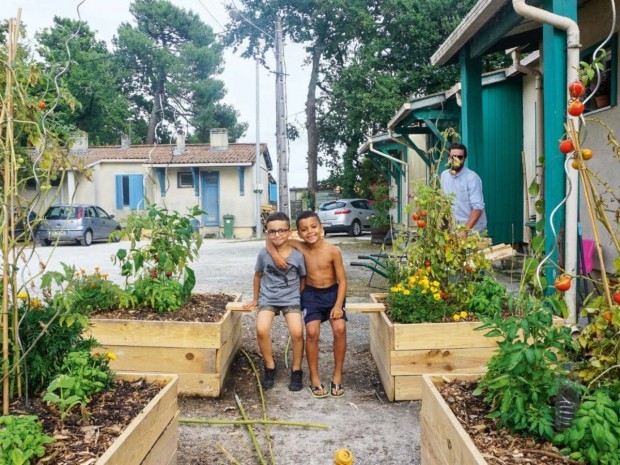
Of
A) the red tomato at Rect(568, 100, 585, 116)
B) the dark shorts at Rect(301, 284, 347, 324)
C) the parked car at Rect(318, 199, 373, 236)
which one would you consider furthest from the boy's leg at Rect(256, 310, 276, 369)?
the parked car at Rect(318, 199, 373, 236)

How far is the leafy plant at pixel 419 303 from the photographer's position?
359cm

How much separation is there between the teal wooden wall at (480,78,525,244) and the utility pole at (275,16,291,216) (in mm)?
8407

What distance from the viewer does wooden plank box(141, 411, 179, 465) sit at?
7.02 feet

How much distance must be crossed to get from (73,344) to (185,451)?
84 cm

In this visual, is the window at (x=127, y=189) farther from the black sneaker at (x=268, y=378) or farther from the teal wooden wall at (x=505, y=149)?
the black sneaker at (x=268, y=378)

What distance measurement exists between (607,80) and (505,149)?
3381mm

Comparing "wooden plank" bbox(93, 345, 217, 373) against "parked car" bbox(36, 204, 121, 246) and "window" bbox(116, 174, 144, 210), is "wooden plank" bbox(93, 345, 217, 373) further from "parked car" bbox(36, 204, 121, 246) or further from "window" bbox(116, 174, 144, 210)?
"window" bbox(116, 174, 144, 210)

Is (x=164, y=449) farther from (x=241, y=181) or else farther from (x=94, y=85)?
(x=94, y=85)

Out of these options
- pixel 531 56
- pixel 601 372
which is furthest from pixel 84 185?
pixel 601 372

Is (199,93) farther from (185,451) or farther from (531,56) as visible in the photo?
(185,451)

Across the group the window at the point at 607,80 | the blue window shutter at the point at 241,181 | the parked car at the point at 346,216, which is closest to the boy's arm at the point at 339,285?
the window at the point at 607,80

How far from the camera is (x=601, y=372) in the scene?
6.42 feet

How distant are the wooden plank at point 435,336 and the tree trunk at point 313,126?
22.6 m

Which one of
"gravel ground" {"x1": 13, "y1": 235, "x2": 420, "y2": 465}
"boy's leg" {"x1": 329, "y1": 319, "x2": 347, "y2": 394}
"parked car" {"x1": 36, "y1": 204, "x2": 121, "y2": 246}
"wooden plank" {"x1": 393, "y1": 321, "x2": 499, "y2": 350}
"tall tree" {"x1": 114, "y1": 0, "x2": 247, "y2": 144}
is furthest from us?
"tall tree" {"x1": 114, "y1": 0, "x2": 247, "y2": 144}
